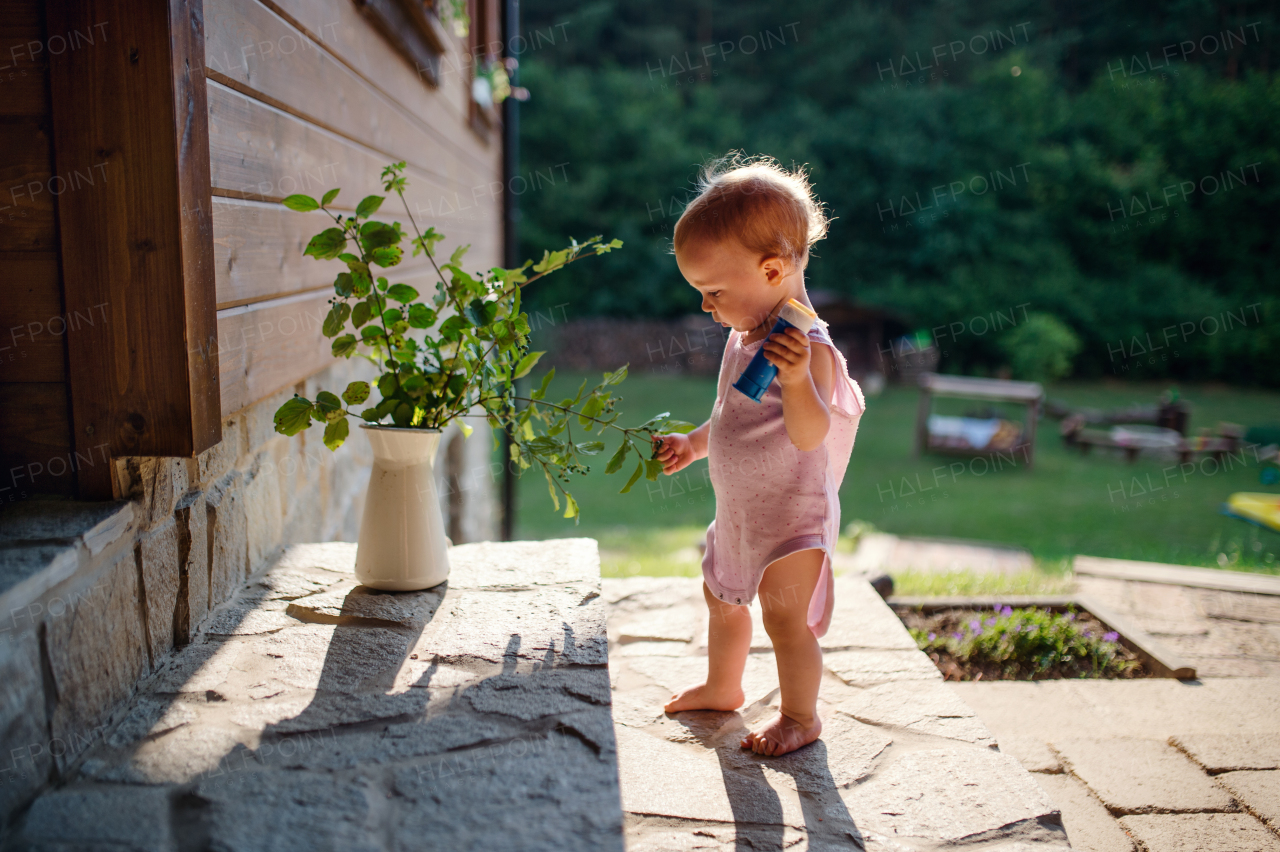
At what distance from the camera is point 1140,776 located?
2055 millimetres

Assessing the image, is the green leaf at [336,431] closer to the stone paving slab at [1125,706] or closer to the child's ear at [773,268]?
the child's ear at [773,268]

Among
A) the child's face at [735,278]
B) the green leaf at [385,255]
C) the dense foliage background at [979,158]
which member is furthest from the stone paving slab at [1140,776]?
the dense foliage background at [979,158]

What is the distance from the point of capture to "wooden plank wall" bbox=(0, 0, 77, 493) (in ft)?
4.24

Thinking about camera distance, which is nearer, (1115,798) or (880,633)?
(1115,798)

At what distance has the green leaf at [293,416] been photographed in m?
1.63

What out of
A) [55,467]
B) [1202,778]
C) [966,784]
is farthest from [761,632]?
[55,467]

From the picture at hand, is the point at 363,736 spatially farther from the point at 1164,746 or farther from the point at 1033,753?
the point at 1164,746

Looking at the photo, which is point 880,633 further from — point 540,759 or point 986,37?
point 986,37

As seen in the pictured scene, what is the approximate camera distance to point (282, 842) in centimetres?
106

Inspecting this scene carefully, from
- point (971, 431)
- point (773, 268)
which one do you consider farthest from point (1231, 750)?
point (971, 431)

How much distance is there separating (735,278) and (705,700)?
3.06ft

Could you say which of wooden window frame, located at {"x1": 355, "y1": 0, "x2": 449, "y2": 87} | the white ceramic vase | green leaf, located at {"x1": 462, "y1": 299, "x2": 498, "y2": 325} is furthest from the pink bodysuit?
wooden window frame, located at {"x1": 355, "y1": 0, "x2": 449, "y2": 87}

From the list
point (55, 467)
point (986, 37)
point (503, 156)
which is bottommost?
point (55, 467)

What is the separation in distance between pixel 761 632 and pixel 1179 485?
289 inches
